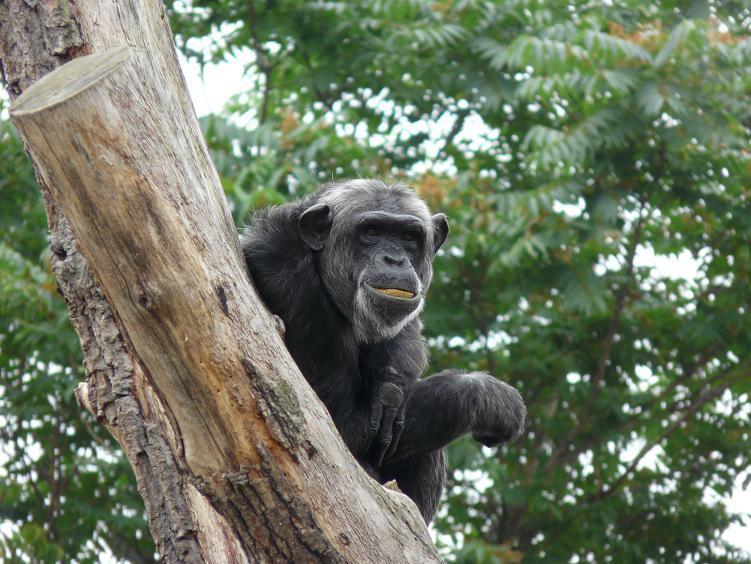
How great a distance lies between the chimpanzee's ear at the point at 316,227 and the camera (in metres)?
5.22

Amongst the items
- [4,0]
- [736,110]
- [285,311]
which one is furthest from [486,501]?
Answer: [4,0]

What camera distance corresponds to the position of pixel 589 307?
28.5ft

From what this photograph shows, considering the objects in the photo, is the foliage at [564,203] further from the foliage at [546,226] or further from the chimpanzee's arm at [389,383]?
the chimpanzee's arm at [389,383]

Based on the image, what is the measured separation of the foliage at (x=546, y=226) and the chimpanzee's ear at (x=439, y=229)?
2438 mm

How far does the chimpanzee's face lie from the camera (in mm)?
4949

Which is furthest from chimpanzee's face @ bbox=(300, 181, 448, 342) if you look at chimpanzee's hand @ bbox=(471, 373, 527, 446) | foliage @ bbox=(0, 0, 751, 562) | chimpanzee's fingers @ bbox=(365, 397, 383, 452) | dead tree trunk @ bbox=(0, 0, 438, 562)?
foliage @ bbox=(0, 0, 751, 562)

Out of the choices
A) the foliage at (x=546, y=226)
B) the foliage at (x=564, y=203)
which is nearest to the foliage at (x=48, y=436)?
the foliage at (x=546, y=226)

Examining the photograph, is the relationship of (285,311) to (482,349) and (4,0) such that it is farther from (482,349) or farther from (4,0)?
(482,349)

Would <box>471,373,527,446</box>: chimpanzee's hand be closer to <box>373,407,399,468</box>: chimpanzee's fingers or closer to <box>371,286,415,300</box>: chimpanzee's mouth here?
<box>373,407,399,468</box>: chimpanzee's fingers

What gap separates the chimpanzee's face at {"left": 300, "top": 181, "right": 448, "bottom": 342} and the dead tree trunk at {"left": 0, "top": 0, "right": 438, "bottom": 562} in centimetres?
114

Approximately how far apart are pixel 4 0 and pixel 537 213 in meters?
5.34

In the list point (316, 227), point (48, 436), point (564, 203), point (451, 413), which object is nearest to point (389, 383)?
point (451, 413)

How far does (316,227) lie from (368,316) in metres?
0.63

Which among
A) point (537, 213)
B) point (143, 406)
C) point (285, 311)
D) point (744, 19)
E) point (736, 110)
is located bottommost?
point (143, 406)
